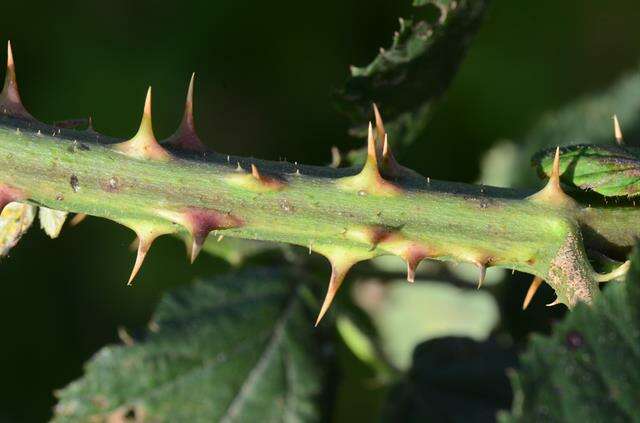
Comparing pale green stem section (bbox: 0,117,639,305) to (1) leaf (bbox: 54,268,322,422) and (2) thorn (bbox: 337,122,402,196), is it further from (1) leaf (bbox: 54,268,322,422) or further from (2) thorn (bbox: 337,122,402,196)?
(1) leaf (bbox: 54,268,322,422)

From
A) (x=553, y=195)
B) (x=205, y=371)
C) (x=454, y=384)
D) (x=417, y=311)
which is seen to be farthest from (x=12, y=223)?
(x=417, y=311)

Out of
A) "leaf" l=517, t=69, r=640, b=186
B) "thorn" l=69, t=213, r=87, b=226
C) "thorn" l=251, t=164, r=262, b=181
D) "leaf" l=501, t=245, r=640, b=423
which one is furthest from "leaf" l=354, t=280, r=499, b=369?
"leaf" l=501, t=245, r=640, b=423

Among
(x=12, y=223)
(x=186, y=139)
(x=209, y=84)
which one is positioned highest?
(x=186, y=139)

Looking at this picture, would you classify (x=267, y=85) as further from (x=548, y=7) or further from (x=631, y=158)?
(x=631, y=158)

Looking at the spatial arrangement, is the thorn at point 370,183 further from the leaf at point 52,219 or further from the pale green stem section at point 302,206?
the leaf at point 52,219

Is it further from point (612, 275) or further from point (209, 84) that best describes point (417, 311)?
point (612, 275)

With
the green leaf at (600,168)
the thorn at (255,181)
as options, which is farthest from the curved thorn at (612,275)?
the thorn at (255,181)
